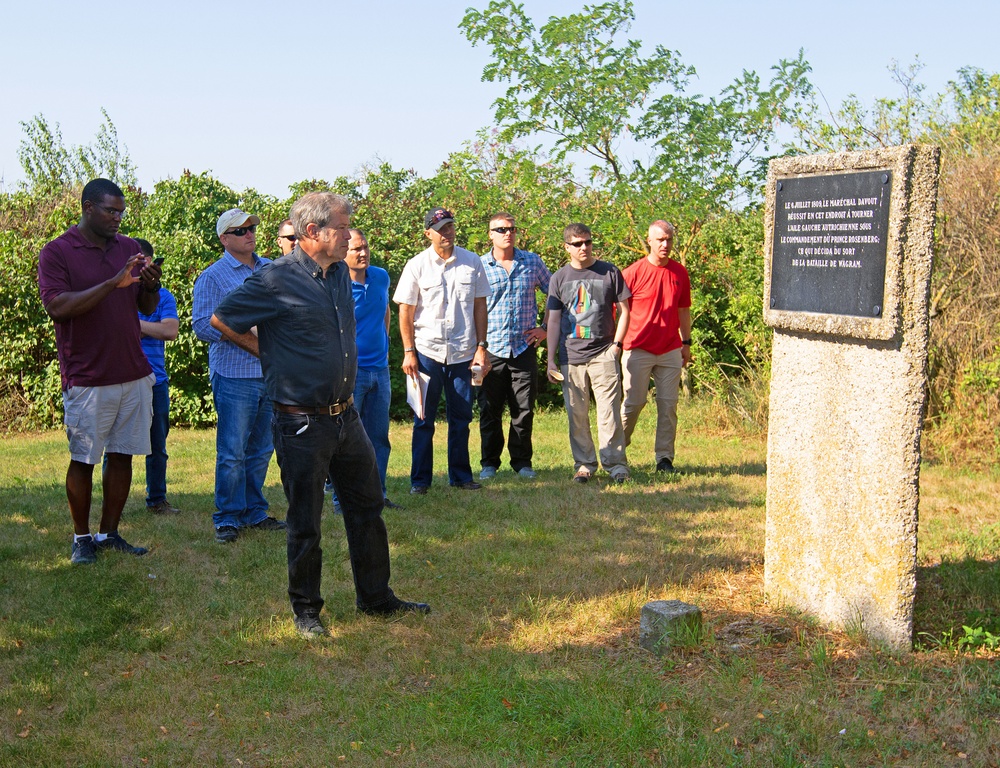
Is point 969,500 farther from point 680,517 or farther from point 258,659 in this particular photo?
point 258,659

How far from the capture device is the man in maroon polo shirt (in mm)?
6203

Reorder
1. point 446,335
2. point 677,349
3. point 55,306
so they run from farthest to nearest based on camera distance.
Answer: point 677,349 < point 446,335 < point 55,306

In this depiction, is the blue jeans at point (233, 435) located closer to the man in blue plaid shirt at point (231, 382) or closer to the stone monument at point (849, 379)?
the man in blue plaid shirt at point (231, 382)

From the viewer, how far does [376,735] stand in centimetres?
405

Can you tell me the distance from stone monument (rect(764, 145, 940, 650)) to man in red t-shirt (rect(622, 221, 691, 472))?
12.1 ft

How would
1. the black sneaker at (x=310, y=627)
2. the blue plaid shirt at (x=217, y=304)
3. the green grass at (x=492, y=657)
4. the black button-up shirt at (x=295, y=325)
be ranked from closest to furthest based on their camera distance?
the green grass at (x=492, y=657) → the black button-up shirt at (x=295, y=325) → the black sneaker at (x=310, y=627) → the blue plaid shirt at (x=217, y=304)

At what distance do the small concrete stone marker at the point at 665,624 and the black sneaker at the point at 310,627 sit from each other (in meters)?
1.61

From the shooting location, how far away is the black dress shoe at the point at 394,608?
17.6ft

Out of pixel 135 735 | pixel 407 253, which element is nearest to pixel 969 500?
pixel 135 735

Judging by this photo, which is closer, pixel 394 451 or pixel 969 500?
pixel 969 500

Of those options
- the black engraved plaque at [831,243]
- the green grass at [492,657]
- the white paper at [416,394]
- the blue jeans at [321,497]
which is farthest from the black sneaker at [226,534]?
the black engraved plaque at [831,243]

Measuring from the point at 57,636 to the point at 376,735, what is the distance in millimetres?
2146

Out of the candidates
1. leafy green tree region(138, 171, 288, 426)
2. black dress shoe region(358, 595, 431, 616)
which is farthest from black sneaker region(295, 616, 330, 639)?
leafy green tree region(138, 171, 288, 426)

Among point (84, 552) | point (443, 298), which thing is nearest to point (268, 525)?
point (84, 552)
